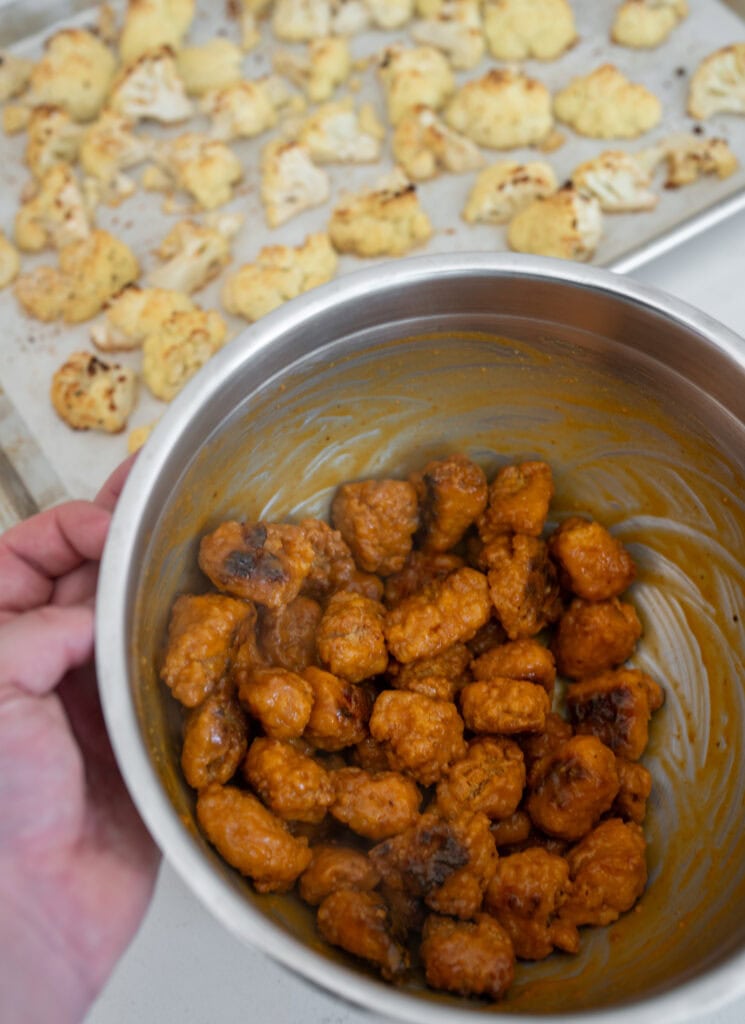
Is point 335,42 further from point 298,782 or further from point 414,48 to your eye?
point 298,782

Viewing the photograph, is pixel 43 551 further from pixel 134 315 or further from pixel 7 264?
pixel 7 264

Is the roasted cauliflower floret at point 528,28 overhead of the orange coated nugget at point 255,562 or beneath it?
overhead

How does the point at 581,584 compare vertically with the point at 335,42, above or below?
below

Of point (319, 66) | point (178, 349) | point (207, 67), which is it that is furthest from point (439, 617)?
point (207, 67)

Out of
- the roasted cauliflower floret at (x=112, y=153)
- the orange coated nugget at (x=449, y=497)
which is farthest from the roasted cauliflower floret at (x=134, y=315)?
the orange coated nugget at (x=449, y=497)

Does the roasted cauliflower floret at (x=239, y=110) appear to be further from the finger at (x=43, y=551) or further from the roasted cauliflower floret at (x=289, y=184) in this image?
the finger at (x=43, y=551)

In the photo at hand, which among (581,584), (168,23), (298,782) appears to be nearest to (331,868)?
(298,782)
